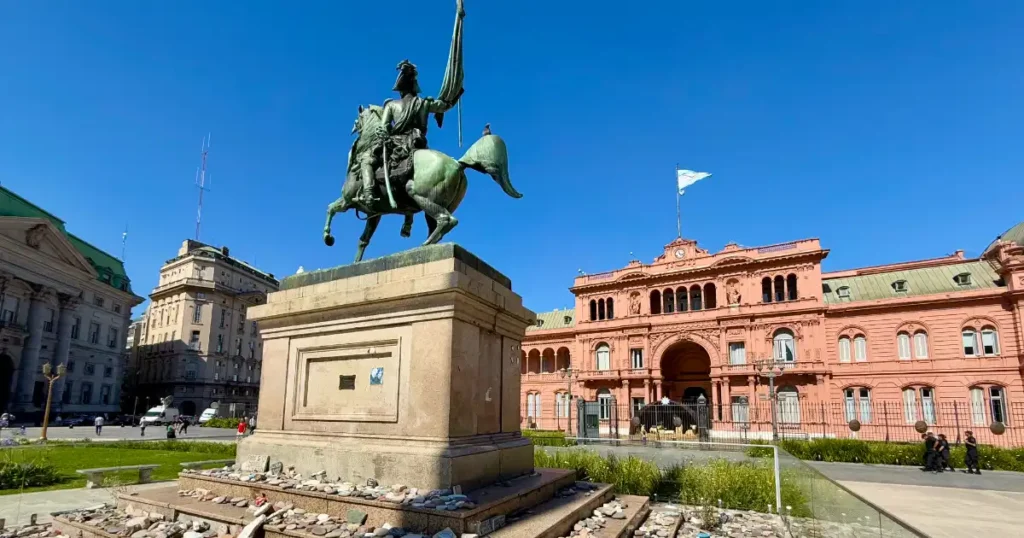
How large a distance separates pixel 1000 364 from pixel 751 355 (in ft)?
47.0

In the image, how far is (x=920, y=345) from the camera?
3631cm

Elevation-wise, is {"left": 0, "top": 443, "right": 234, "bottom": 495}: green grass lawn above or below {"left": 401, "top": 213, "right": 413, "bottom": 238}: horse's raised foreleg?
below

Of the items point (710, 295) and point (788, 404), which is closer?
point (788, 404)

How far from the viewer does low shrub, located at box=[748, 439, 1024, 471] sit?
20.7 meters

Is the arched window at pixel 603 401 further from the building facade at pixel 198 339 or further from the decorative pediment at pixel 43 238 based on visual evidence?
the decorative pediment at pixel 43 238

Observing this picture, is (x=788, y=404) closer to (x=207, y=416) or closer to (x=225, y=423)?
(x=225, y=423)

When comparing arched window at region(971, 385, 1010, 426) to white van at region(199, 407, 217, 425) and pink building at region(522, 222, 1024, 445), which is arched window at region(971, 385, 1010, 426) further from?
white van at region(199, 407, 217, 425)

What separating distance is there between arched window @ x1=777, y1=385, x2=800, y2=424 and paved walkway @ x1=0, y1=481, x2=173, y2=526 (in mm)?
39074

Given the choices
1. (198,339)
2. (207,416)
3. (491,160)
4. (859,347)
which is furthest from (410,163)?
(198,339)

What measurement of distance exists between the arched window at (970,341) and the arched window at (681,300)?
711 inches

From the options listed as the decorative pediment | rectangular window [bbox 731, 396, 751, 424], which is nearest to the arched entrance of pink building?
rectangular window [bbox 731, 396, 751, 424]

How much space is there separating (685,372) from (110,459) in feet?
136

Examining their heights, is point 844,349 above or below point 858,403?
above

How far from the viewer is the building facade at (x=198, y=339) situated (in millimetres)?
62000
